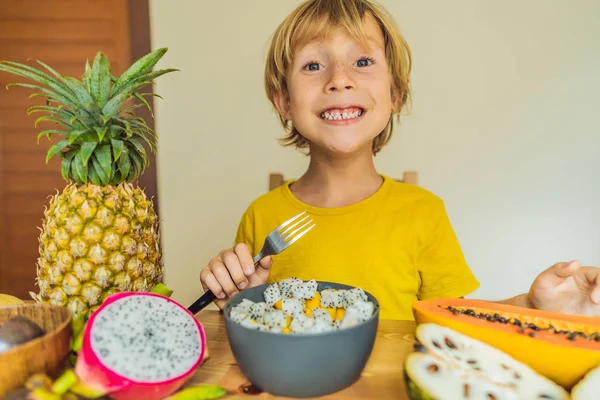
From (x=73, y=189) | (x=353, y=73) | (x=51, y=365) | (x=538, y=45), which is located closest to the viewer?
(x=51, y=365)

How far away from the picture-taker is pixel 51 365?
536 millimetres

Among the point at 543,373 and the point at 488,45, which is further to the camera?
the point at 488,45

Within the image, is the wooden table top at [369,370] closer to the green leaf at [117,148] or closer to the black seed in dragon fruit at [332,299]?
the black seed in dragon fruit at [332,299]

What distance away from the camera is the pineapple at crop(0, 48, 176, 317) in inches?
31.8

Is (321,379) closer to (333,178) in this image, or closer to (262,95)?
(333,178)

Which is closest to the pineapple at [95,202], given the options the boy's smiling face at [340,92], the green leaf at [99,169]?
the green leaf at [99,169]

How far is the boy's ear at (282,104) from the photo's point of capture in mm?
1302

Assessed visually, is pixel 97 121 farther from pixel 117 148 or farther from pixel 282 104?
pixel 282 104

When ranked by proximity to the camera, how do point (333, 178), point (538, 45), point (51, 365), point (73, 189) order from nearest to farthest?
point (51, 365)
point (73, 189)
point (333, 178)
point (538, 45)

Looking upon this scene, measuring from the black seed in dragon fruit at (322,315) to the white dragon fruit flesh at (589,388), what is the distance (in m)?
0.30

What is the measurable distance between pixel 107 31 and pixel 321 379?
7.46ft

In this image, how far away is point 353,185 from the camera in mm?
1271

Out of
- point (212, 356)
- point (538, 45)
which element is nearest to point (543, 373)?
point (212, 356)

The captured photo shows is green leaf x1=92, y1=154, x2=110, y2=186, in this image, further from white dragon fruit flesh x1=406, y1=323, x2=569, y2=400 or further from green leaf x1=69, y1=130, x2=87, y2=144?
white dragon fruit flesh x1=406, y1=323, x2=569, y2=400
